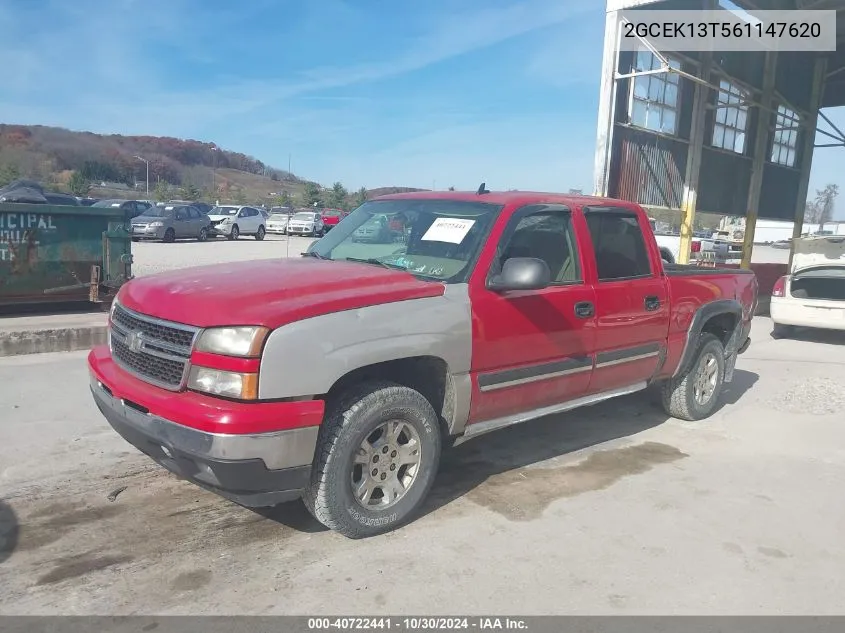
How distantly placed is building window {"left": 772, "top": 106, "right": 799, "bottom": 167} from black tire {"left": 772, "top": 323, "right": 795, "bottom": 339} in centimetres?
763

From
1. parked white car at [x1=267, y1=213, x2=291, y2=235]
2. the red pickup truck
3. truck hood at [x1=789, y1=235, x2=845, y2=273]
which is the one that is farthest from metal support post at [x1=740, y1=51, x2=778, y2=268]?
parked white car at [x1=267, y1=213, x2=291, y2=235]

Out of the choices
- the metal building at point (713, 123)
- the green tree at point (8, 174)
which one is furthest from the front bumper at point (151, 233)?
the green tree at point (8, 174)

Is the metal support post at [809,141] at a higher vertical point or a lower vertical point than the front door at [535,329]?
higher

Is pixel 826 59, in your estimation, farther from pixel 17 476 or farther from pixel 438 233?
pixel 17 476

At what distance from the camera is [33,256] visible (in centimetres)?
816

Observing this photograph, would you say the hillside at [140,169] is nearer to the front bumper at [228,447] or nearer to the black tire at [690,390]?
the black tire at [690,390]

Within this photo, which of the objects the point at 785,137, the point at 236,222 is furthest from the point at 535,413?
the point at 236,222

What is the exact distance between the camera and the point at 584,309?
4.39 metres

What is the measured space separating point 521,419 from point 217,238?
26.9 m

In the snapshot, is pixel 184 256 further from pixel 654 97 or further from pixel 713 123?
pixel 713 123

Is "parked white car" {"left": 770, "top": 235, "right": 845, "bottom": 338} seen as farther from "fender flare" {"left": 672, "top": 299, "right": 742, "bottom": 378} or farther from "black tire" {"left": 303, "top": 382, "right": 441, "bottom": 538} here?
"black tire" {"left": 303, "top": 382, "right": 441, "bottom": 538}

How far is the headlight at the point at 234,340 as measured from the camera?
295 centimetres

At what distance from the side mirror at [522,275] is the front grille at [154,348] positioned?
1698 millimetres

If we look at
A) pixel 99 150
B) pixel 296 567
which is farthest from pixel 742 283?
pixel 99 150
